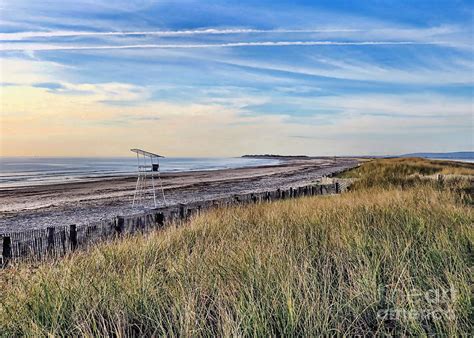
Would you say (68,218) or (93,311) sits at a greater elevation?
(93,311)

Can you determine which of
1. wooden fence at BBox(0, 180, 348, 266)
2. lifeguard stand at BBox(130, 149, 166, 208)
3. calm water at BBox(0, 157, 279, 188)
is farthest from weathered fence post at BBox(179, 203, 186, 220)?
calm water at BBox(0, 157, 279, 188)

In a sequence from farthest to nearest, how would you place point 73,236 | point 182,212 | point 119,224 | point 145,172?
point 145,172 < point 182,212 < point 119,224 < point 73,236

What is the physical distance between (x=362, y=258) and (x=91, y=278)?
2843 mm

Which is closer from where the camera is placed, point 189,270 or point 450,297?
point 450,297

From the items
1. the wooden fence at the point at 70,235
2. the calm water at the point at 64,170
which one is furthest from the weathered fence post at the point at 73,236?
the calm water at the point at 64,170

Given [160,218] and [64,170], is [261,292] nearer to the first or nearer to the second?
[160,218]

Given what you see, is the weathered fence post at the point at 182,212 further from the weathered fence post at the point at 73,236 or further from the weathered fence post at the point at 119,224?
the weathered fence post at the point at 73,236

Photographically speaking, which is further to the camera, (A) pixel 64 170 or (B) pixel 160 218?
(A) pixel 64 170

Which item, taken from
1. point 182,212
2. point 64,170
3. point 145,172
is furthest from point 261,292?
point 64,170

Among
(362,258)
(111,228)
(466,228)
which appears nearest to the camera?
(362,258)

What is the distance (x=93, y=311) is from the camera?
3287 millimetres

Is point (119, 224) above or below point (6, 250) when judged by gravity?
above

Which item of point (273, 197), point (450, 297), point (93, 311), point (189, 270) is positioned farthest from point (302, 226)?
point (273, 197)

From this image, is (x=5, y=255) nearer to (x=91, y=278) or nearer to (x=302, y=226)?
(x=91, y=278)
